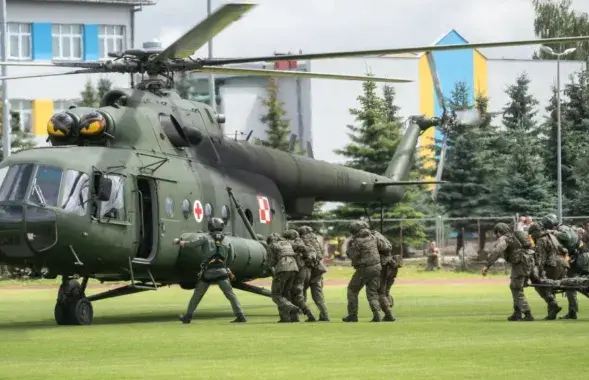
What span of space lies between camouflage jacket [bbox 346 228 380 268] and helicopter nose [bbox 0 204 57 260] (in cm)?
519

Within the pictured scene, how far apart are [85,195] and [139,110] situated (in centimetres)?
254

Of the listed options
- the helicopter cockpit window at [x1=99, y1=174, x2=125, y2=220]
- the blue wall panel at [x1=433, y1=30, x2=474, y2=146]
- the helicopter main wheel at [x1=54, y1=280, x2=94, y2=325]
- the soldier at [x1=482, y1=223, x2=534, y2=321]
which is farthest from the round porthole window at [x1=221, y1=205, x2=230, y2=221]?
the blue wall panel at [x1=433, y1=30, x2=474, y2=146]

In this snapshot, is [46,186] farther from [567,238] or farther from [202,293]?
[567,238]

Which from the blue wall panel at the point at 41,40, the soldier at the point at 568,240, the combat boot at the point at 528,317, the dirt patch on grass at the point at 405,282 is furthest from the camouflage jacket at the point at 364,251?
the blue wall panel at the point at 41,40

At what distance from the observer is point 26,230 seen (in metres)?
22.3

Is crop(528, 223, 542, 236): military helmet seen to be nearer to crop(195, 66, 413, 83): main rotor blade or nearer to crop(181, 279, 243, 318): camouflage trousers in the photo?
crop(195, 66, 413, 83): main rotor blade

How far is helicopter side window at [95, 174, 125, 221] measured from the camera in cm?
2334

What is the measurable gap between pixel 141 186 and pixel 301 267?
10.3ft

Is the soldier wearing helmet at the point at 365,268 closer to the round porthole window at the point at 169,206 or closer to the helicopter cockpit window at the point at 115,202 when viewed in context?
the round porthole window at the point at 169,206

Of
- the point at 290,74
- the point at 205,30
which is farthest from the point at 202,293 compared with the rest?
the point at 205,30


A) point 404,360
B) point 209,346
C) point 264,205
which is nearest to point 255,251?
point 264,205

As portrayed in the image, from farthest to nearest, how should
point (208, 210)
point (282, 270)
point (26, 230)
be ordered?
point (208, 210) < point (282, 270) < point (26, 230)

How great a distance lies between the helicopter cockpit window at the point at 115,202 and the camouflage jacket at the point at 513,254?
6.32m

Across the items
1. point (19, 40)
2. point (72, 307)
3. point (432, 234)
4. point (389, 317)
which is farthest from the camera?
point (19, 40)
